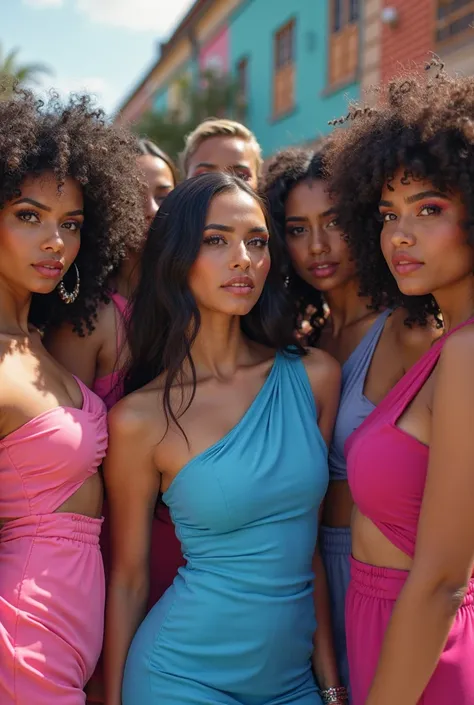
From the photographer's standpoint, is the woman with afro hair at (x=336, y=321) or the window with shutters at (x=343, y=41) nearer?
the woman with afro hair at (x=336, y=321)

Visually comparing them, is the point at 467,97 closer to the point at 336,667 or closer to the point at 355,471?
the point at 355,471

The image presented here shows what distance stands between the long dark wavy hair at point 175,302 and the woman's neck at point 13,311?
405 millimetres

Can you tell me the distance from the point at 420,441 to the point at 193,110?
16.5m

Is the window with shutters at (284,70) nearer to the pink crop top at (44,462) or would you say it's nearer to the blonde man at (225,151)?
the blonde man at (225,151)

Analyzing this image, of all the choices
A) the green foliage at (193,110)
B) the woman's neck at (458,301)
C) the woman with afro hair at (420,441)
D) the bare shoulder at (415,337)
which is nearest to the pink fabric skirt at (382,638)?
the woman with afro hair at (420,441)

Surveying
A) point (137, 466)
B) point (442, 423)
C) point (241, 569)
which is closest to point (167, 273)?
point (137, 466)

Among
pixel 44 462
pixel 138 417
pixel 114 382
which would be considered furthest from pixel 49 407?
pixel 114 382

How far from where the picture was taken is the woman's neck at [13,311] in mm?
2834

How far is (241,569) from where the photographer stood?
2529 mm

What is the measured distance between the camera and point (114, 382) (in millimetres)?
3191

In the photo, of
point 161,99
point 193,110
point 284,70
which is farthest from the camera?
point 161,99

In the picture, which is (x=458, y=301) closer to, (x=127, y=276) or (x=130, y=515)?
(x=130, y=515)

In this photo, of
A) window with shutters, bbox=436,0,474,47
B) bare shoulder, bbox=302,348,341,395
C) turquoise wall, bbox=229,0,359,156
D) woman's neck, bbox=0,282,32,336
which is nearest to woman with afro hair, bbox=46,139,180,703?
woman's neck, bbox=0,282,32,336

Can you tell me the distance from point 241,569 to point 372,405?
32.6 inches
